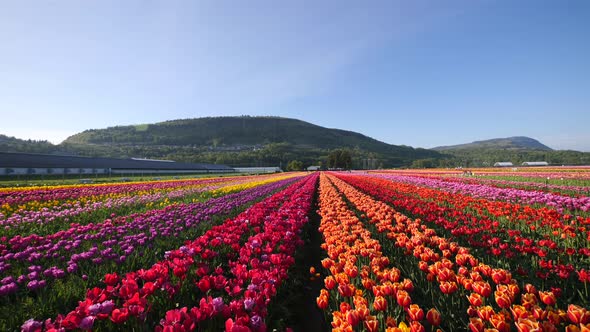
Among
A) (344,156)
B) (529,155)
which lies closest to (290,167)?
(344,156)

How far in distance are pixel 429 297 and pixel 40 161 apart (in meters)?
Result: 55.3

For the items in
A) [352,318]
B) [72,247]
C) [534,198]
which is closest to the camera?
[352,318]

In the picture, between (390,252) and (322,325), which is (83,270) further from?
(390,252)

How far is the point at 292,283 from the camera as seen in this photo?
442cm

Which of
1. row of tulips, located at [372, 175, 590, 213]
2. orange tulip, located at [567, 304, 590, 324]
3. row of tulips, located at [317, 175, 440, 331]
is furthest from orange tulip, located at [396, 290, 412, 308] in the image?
row of tulips, located at [372, 175, 590, 213]

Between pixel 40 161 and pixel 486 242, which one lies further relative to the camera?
pixel 40 161

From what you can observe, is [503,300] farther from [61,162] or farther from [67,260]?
[61,162]

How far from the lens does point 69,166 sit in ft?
150

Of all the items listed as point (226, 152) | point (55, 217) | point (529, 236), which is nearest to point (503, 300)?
point (529, 236)

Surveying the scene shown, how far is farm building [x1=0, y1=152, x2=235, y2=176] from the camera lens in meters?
37.9

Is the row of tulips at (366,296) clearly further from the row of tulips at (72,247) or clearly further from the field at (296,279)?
the row of tulips at (72,247)

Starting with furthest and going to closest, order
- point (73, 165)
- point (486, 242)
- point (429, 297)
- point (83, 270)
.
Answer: point (73, 165) < point (486, 242) < point (83, 270) < point (429, 297)

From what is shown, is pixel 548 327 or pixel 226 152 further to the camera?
pixel 226 152

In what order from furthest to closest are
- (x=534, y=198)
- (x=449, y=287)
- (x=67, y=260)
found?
(x=534, y=198)
(x=67, y=260)
(x=449, y=287)
